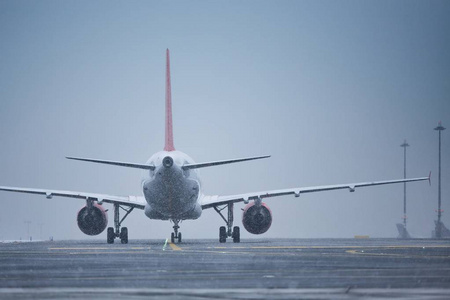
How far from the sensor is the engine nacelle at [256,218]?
168ft

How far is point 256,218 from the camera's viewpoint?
51.2 meters

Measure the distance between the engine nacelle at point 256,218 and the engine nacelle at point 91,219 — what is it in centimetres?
943

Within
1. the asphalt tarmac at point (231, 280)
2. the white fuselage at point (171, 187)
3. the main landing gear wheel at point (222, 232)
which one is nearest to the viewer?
the asphalt tarmac at point (231, 280)

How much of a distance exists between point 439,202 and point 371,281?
80.8 m

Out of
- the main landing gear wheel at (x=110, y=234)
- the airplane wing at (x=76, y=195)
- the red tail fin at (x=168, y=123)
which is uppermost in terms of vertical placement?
the red tail fin at (x=168, y=123)

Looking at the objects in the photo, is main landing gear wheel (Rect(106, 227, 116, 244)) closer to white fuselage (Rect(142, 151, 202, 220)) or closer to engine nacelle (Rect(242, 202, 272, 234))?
white fuselage (Rect(142, 151, 202, 220))

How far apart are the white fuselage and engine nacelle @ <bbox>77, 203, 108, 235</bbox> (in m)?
3.15

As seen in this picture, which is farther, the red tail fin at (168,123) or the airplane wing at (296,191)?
the red tail fin at (168,123)

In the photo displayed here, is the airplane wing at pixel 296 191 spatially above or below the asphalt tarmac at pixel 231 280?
above

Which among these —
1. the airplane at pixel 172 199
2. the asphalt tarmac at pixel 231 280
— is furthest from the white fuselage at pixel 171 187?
the asphalt tarmac at pixel 231 280

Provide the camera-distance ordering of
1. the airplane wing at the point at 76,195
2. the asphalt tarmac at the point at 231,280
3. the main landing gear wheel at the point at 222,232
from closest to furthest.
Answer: the asphalt tarmac at the point at 231,280
the airplane wing at the point at 76,195
the main landing gear wheel at the point at 222,232

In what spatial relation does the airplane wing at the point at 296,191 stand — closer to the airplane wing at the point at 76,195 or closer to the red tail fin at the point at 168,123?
the red tail fin at the point at 168,123

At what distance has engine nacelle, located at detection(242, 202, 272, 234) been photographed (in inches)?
2018

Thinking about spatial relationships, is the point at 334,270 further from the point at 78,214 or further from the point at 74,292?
the point at 78,214
